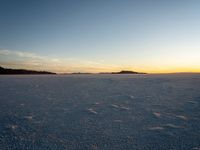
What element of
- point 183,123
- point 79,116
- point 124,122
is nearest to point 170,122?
point 183,123

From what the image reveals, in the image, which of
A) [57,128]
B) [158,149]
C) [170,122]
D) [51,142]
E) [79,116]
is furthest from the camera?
[79,116]

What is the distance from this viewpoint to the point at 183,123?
10.9 ft

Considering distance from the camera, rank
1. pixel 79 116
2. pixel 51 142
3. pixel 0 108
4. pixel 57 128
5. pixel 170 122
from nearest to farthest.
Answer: pixel 51 142 → pixel 57 128 → pixel 170 122 → pixel 79 116 → pixel 0 108

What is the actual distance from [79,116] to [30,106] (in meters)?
1.52

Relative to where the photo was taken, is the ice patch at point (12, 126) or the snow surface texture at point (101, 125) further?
the ice patch at point (12, 126)

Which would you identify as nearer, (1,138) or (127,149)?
(127,149)

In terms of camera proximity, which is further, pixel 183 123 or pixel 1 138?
pixel 183 123

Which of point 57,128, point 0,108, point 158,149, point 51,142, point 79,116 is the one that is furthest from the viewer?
point 0,108

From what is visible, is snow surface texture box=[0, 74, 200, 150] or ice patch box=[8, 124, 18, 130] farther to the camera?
ice patch box=[8, 124, 18, 130]

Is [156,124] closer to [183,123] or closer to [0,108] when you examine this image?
[183,123]

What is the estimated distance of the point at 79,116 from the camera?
376 centimetres

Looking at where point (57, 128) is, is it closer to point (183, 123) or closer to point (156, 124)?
point (156, 124)

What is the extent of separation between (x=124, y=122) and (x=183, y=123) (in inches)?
43.0

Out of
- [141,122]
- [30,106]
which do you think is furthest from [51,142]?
[30,106]
